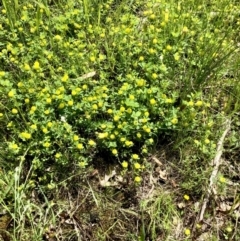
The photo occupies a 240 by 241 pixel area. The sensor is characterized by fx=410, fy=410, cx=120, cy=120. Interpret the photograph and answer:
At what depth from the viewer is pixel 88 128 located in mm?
A: 2801

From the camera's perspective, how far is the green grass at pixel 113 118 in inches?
106

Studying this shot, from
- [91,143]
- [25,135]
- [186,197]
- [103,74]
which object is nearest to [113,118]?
[91,143]

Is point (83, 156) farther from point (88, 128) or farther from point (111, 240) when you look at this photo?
point (111, 240)

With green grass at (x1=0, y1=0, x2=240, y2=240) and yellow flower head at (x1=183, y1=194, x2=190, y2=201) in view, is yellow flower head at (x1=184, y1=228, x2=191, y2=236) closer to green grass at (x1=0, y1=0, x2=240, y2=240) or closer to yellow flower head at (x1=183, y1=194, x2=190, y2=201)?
green grass at (x1=0, y1=0, x2=240, y2=240)

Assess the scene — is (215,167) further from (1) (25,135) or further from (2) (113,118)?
(1) (25,135)

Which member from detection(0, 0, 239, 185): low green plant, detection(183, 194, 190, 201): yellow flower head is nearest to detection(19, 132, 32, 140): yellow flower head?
detection(0, 0, 239, 185): low green plant

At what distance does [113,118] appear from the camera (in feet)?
9.05

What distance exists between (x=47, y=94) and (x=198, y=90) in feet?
3.63

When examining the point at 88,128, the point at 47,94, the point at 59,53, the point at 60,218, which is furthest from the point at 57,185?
the point at 59,53

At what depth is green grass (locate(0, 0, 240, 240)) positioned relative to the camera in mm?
2682

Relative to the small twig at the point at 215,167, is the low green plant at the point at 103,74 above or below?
above

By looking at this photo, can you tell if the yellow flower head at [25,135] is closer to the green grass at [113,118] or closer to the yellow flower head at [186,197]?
the green grass at [113,118]

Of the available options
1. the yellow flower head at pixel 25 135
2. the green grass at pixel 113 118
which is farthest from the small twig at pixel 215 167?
the yellow flower head at pixel 25 135

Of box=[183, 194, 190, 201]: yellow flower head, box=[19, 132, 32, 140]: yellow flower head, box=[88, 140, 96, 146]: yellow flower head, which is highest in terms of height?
box=[19, 132, 32, 140]: yellow flower head
